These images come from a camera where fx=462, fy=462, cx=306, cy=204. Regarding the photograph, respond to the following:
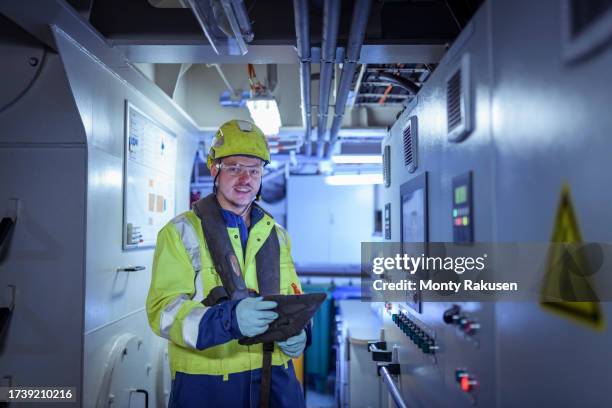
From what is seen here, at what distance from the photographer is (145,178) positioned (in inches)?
119

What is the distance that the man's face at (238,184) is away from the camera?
6.88 feet

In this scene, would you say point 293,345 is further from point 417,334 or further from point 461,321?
point 461,321

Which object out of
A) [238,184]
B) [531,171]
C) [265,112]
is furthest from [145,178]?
[531,171]

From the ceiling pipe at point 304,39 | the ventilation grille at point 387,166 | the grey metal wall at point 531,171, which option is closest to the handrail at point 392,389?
the grey metal wall at point 531,171

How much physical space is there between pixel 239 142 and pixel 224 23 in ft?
1.66

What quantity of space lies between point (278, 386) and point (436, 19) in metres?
1.79

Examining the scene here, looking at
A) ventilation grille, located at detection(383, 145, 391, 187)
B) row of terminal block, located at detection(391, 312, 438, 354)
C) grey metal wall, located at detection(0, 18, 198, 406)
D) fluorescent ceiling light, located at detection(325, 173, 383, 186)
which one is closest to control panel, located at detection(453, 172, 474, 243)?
row of terminal block, located at detection(391, 312, 438, 354)

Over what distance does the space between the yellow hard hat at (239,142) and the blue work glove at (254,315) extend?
0.70 meters

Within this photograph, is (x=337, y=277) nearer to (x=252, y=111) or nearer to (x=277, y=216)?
(x=277, y=216)

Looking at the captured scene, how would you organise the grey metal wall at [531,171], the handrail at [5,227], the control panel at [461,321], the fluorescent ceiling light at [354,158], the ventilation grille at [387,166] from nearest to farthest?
the grey metal wall at [531,171]
the control panel at [461,321]
the handrail at [5,227]
the ventilation grille at [387,166]
the fluorescent ceiling light at [354,158]

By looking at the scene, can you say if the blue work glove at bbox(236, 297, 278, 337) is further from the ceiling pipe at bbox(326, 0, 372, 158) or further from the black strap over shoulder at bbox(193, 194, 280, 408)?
the ceiling pipe at bbox(326, 0, 372, 158)

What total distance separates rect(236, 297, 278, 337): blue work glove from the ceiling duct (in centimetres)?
104

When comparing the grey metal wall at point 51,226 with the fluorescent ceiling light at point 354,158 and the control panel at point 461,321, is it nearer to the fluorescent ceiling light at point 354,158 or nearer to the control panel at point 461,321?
the control panel at point 461,321

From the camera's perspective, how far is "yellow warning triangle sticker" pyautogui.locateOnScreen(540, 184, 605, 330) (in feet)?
3.08
